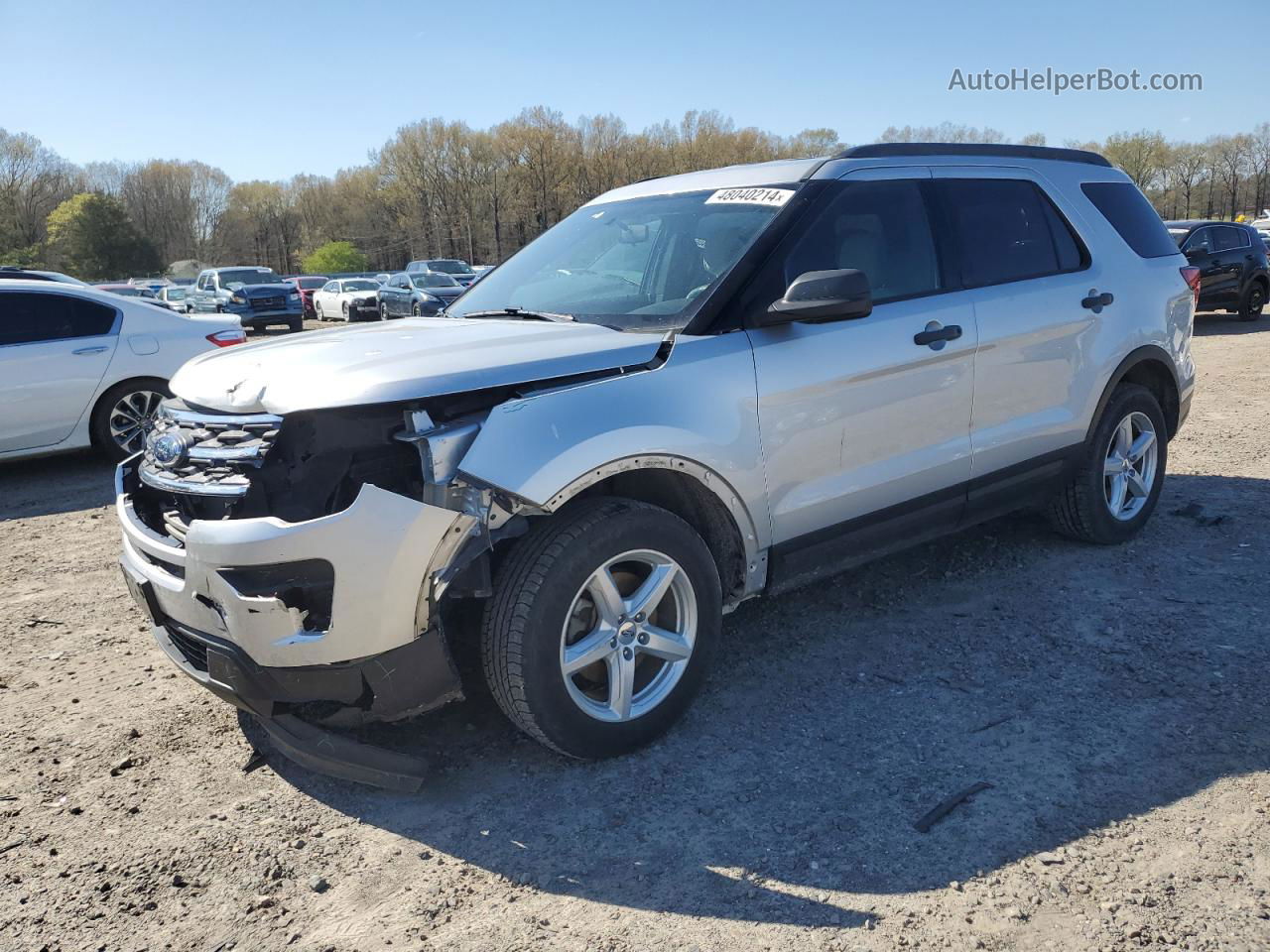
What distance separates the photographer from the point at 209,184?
10381 cm

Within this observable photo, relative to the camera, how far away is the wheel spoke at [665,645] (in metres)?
3.09

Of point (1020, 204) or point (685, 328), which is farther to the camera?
point (1020, 204)

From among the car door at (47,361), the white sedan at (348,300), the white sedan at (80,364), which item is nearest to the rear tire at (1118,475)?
the white sedan at (80,364)

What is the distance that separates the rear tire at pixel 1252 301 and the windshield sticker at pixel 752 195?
16544 millimetres

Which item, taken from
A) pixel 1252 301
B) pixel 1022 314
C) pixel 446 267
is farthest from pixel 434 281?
pixel 1022 314

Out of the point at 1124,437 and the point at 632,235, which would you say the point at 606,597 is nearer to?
the point at 632,235

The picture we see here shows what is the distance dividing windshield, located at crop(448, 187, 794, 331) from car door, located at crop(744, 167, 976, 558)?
0.76 ft

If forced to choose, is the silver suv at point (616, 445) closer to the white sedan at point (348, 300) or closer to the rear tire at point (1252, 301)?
the rear tire at point (1252, 301)

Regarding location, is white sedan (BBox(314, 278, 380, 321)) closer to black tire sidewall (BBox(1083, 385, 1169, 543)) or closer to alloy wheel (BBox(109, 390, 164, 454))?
alloy wheel (BBox(109, 390, 164, 454))

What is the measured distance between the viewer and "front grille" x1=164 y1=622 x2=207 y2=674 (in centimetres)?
290

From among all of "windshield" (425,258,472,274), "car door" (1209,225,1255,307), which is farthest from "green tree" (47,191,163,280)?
"car door" (1209,225,1255,307)

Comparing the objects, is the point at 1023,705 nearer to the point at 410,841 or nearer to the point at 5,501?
the point at 410,841

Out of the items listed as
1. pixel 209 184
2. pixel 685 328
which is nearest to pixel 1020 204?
pixel 685 328

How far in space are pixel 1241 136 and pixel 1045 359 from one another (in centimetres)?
9288
